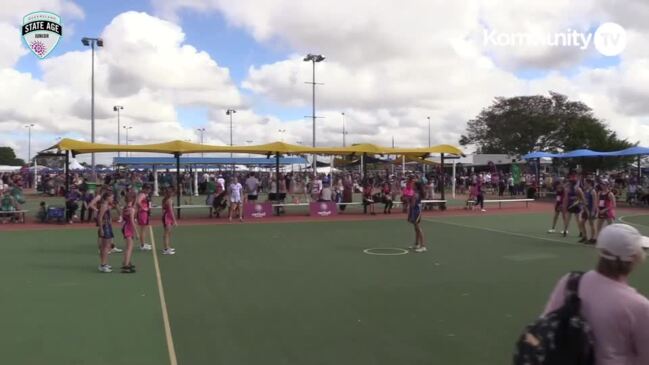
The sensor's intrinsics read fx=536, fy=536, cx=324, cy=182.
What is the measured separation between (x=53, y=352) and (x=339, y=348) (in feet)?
9.73

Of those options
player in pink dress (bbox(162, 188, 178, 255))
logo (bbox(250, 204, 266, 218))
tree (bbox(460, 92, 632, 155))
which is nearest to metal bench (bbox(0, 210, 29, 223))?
logo (bbox(250, 204, 266, 218))

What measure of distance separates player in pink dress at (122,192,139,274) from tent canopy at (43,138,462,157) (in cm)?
831

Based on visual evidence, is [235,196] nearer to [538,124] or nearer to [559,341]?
[559,341]

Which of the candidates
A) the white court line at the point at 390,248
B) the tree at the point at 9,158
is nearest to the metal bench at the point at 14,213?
the white court line at the point at 390,248

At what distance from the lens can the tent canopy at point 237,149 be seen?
19312 mm

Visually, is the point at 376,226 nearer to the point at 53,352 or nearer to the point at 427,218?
the point at 427,218

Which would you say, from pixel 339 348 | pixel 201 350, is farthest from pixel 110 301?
pixel 339 348

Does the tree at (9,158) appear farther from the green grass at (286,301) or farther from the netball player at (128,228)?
the netball player at (128,228)

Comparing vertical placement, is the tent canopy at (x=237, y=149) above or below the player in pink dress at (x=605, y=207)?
above

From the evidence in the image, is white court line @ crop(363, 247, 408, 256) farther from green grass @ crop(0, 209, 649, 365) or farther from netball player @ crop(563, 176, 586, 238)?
netball player @ crop(563, 176, 586, 238)

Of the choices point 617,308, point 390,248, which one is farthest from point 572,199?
point 617,308

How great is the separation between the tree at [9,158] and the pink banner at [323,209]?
124083 millimetres

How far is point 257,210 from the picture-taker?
21000 mm

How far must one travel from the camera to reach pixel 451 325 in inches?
253
